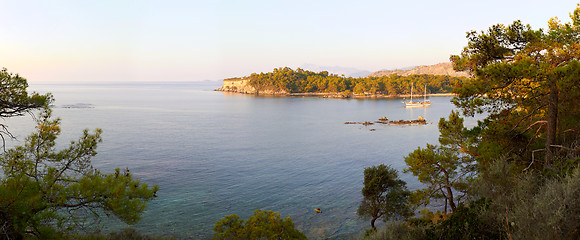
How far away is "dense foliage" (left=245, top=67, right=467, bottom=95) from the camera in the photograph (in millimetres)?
152000

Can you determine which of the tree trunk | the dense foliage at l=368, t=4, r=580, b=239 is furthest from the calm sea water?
the tree trunk

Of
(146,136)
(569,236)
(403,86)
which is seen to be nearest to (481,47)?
(569,236)

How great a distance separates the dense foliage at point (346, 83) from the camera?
152000mm

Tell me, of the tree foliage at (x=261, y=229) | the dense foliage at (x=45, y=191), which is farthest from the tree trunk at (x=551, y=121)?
the dense foliage at (x=45, y=191)

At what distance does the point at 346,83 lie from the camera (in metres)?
172

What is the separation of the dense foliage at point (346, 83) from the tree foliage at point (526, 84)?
134532 mm

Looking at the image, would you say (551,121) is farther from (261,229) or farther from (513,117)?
(261,229)

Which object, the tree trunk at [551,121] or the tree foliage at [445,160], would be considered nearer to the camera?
the tree trunk at [551,121]

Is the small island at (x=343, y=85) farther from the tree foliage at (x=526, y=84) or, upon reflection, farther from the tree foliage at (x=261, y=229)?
the tree foliage at (x=261, y=229)

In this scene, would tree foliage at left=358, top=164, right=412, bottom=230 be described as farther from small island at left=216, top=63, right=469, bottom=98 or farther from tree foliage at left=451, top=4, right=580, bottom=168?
small island at left=216, top=63, right=469, bottom=98

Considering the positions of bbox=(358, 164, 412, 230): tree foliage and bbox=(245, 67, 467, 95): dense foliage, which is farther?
bbox=(245, 67, 467, 95): dense foliage

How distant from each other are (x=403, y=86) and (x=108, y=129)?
414 ft

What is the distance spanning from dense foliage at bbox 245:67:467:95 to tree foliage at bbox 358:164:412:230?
133226 mm

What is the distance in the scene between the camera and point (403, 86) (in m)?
152
